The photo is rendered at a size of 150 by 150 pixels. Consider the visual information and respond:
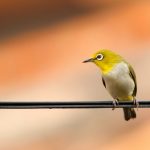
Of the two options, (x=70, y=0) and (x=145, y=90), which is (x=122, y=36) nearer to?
(x=70, y=0)

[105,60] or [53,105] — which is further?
[105,60]

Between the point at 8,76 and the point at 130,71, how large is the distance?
8448mm

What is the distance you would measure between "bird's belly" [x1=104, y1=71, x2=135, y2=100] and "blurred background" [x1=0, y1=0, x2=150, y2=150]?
216 inches

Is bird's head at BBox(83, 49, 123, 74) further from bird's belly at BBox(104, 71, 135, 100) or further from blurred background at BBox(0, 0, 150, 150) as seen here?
blurred background at BBox(0, 0, 150, 150)

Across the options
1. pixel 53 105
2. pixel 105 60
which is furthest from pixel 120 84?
pixel 53 105

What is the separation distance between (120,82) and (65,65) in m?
8.56

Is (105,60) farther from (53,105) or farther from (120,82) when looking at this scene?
(53,105)

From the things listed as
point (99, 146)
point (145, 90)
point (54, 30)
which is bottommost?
point (99, 146)

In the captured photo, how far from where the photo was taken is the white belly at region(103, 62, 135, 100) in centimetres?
812

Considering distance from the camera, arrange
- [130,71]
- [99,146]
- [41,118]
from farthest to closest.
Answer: [41,118], [99,146], [130,71]

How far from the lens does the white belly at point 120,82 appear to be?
26.6 feet

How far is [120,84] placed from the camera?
8.11 meters

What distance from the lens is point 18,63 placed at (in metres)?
16.8

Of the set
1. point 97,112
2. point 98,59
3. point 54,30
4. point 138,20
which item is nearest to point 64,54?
point 54,30
